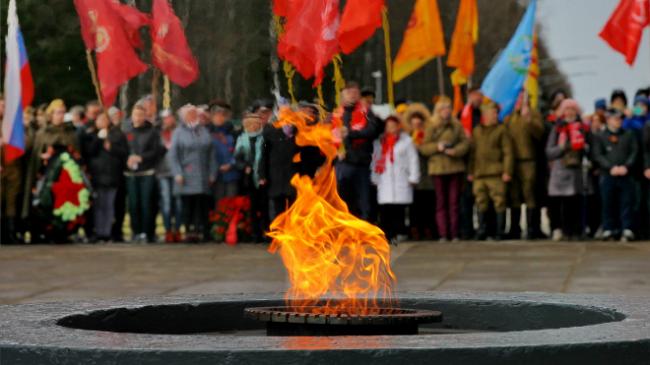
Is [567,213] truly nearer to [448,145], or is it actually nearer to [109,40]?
[448,145]

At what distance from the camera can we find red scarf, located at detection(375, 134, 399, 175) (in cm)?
1994

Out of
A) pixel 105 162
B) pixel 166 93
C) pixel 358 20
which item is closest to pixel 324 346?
pixel 166 93

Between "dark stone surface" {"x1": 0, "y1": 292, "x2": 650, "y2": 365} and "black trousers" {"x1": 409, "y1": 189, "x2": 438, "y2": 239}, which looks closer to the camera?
"dark stone surface" {"x1": 0, "y1": 292, "x2": 650, "y2": 365}

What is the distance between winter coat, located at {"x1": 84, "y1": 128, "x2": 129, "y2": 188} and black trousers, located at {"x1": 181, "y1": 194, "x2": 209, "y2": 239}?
1.05 meters

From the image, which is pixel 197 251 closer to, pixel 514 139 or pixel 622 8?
pixel 514 139

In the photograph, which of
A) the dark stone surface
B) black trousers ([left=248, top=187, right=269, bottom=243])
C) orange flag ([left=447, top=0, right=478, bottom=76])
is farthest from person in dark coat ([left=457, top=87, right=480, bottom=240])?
the dark stone surface

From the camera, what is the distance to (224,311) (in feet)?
23.5

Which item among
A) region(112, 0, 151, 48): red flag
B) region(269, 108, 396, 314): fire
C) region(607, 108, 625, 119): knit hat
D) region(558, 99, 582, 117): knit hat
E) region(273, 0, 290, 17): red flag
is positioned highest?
region(558, 99, 582, 117): knit hat

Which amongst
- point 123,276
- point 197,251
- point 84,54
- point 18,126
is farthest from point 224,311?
point 18,126

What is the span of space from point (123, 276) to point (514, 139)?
6624 mm

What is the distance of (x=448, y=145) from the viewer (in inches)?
779

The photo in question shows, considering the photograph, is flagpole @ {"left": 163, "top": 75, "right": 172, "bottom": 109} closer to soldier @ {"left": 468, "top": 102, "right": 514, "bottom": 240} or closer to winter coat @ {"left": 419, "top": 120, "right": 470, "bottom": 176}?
winter coat @ {"left": 419, "top": 120, "right": 470, "bottom": 176}

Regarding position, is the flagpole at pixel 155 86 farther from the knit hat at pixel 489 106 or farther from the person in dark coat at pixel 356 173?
the knit hat at pixel 489 106

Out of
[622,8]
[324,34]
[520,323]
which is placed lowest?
[520,323]
